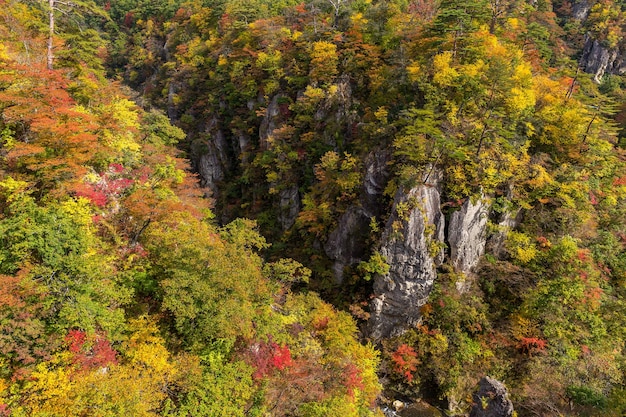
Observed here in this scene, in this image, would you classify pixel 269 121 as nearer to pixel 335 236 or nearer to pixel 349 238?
pixel 335 236

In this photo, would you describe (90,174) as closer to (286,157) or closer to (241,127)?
(286,157)

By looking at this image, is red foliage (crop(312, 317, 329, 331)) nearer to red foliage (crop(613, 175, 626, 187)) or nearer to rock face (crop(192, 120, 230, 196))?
red foliage (crop(613, 175, 626, 187))

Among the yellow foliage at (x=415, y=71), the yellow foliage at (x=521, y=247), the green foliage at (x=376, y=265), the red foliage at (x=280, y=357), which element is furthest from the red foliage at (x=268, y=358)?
the yellow foliage at (x=415, y=71)

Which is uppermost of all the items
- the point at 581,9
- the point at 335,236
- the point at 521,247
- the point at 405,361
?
the point at 581,9

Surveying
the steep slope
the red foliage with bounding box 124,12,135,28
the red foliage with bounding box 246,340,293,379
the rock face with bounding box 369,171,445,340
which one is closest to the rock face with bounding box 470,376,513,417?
the rock face with bounding box 369,171,445,340

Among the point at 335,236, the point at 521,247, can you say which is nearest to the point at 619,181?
the point at 521,247
